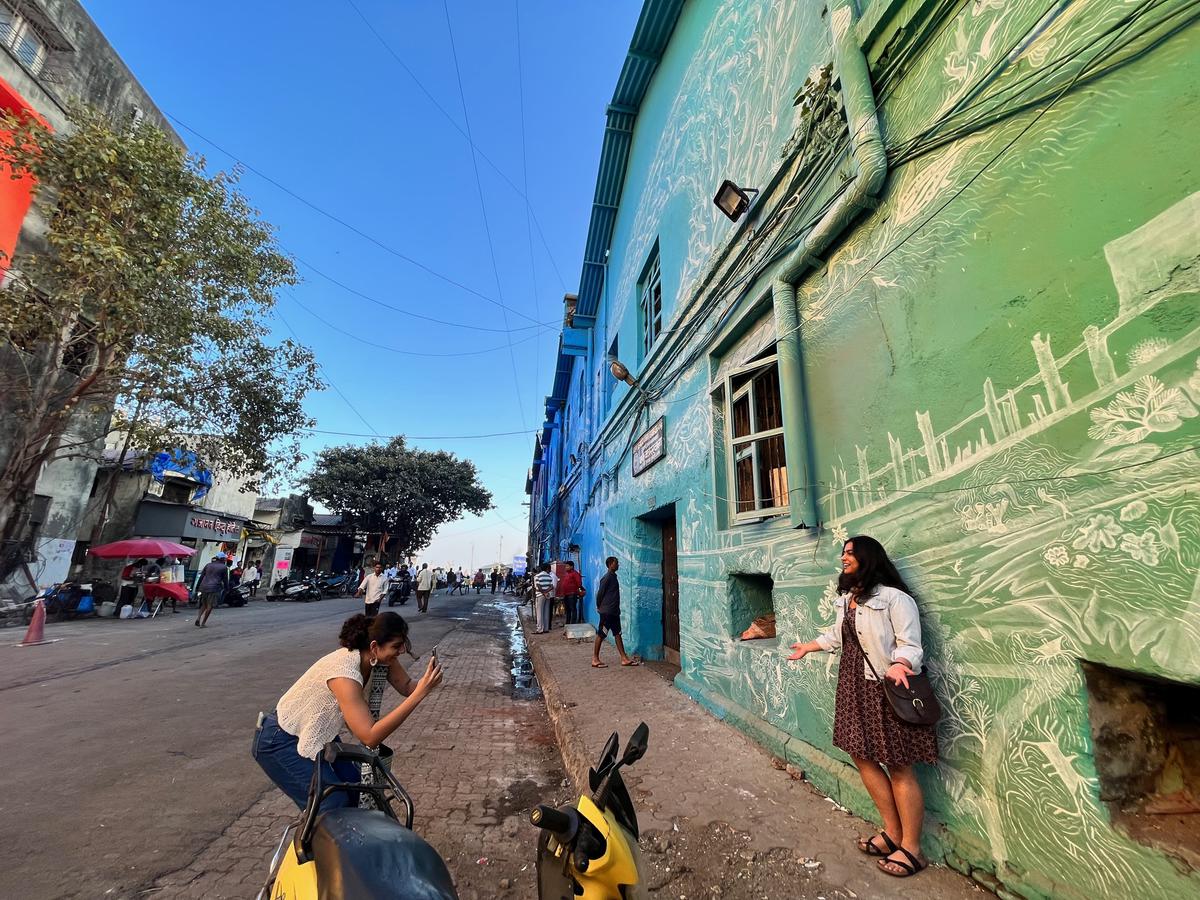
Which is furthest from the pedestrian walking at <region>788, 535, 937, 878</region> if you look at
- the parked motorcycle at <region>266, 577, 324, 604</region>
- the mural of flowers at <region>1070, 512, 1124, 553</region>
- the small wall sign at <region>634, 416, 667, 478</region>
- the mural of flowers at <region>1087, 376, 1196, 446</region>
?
the parked motorcycle at <region>266, 577, 324, 604</region>

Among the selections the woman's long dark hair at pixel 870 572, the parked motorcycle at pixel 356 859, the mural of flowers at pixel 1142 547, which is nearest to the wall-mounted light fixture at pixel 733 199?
the woman's long dark hair at pixel 870 572

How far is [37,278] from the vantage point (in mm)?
10992

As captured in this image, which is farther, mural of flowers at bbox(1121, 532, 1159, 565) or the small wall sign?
the small wall sign

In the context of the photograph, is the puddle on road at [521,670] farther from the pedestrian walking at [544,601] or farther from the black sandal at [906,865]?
the black sandal at [906,865]

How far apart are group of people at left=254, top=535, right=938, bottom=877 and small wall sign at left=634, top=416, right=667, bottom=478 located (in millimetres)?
4481

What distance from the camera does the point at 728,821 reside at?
112 inches

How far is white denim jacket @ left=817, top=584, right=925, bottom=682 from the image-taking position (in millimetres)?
2369

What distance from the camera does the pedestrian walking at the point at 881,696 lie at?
2365mm

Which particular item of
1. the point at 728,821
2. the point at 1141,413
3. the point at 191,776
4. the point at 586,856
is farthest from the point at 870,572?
the point at 191,776

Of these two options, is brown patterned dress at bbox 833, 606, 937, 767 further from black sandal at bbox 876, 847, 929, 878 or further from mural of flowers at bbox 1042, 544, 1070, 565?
mural of flowers at bbox 1042, 544, 1070, 565

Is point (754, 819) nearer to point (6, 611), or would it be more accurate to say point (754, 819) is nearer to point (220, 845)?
point (220, 845)

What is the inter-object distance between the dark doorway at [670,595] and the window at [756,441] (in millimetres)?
2332

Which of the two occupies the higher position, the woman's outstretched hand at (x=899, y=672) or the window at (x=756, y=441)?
the window at (x=756, y=441)

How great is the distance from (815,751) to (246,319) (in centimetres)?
1566
